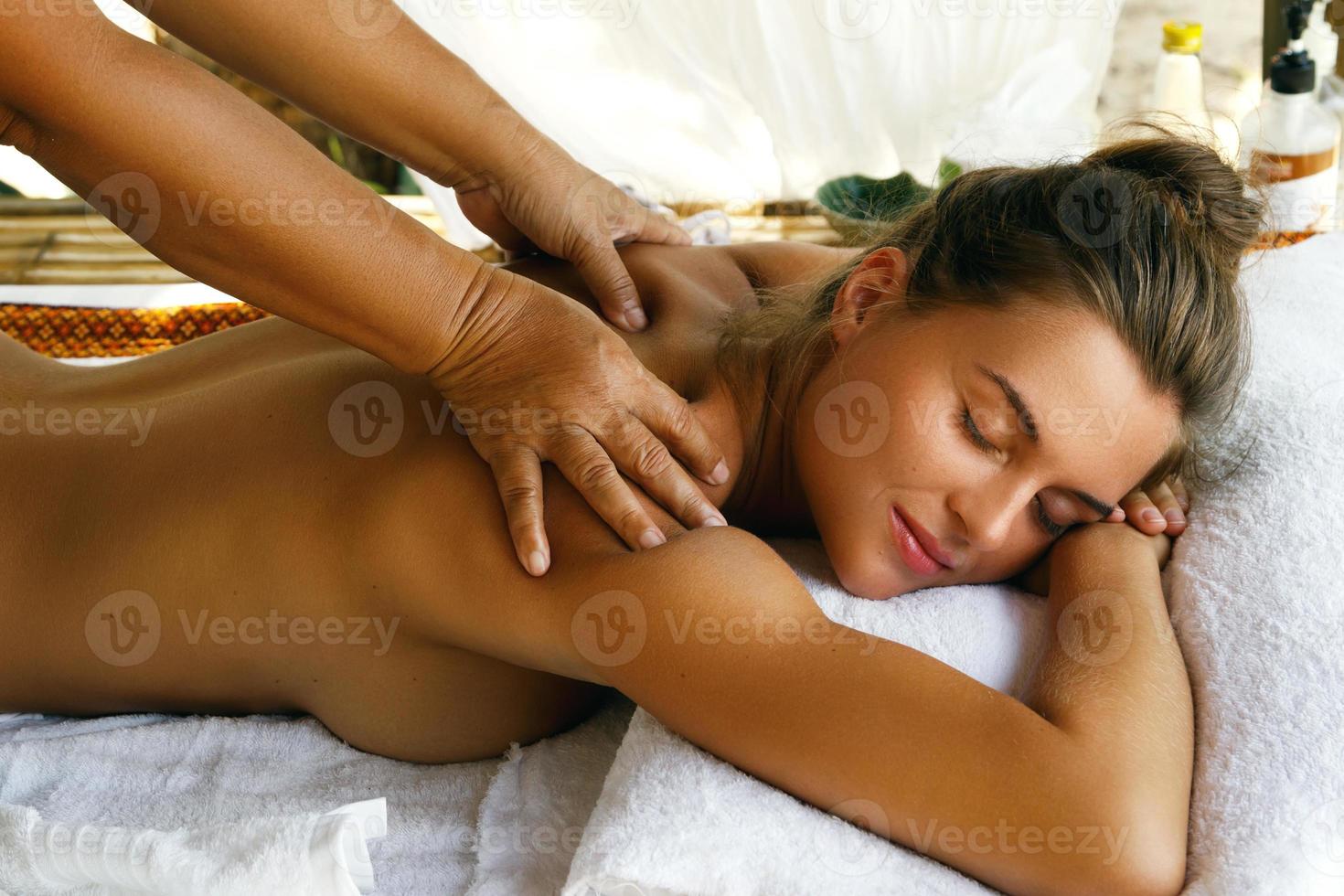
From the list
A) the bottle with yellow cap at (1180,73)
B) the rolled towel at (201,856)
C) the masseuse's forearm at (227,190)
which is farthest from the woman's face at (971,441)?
the bottle with yellow cap at (1180,73)

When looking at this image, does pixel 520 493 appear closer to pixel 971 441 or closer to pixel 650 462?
pixel 650 462

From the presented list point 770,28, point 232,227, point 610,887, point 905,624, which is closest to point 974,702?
point 905,624

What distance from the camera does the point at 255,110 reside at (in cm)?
91

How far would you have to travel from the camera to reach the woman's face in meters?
0.99

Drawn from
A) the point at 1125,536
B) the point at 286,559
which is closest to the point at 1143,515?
the point at 1125,536

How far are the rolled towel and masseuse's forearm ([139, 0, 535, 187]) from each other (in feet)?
2.32

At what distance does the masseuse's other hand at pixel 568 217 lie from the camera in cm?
Answer: 122

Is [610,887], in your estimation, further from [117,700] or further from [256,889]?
[117,700]

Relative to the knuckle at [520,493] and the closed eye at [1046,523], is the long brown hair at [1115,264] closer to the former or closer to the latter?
the closed eye at [1046,523]

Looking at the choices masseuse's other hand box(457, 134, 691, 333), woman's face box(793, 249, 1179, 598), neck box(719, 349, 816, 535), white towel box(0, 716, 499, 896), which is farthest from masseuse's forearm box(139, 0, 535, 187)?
white towel box(0, 716, 499, 896)

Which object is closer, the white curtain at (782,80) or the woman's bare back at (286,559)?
the woman's bare back at (286,559)

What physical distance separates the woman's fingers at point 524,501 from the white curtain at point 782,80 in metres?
1.12

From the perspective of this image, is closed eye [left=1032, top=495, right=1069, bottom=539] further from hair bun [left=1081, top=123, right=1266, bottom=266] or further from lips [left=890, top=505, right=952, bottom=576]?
hair bun [left=1081, top=123, right=1266, bottom=266]

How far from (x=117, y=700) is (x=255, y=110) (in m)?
0.58
